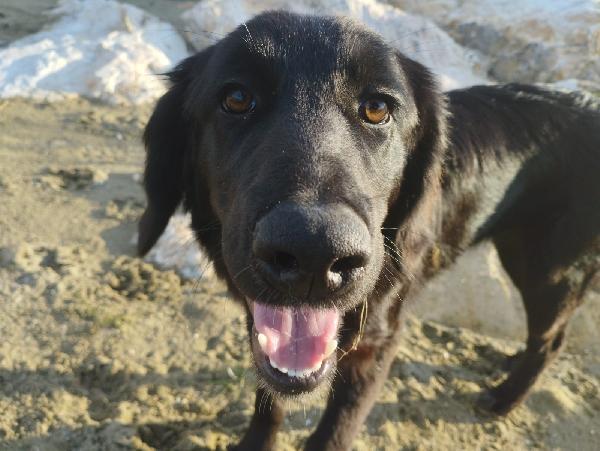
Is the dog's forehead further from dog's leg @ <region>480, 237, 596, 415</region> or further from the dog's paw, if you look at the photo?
the dog's paw

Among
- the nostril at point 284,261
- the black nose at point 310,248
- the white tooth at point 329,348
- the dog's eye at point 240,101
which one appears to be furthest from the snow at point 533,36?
the nostril at point 284,261

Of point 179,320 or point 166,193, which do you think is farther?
point 179,320

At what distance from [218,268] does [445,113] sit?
1216mm

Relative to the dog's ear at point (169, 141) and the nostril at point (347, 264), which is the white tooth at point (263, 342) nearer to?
the nostril at point (347, 264)

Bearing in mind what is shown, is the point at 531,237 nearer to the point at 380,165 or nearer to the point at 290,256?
the point at 380,165

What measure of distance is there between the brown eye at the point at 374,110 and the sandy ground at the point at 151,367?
1332 millimetres

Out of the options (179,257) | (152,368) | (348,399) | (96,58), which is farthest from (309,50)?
(96,58)

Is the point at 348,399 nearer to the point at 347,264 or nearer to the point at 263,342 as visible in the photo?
the point at 263,342

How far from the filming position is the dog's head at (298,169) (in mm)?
1384

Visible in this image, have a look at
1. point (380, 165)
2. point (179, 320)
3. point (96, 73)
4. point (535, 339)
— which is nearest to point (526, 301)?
point (535, 339)

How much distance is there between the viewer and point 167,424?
8.51ft

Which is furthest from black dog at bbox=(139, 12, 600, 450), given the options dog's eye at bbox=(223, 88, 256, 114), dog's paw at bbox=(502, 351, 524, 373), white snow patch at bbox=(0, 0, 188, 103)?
white snow patch at bbox=(0, 0, 188, 103)

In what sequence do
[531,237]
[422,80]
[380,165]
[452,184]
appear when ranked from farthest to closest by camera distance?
1. [531,237]
2. [452,184]
3. [422,80]
4. [380,165]

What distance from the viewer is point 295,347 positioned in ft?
6.02
